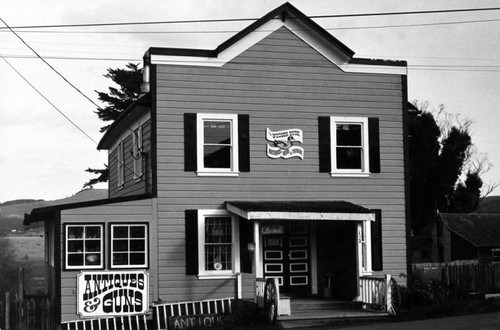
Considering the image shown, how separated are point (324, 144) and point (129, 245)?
635 cm

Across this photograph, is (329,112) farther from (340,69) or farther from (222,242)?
(222,242)

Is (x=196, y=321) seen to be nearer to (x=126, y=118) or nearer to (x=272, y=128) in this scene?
(x=272, y=128)

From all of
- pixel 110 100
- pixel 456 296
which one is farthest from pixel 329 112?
pixel 110 100

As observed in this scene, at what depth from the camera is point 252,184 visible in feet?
78.4

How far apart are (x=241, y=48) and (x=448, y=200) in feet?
122

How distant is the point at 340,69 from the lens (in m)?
24.8

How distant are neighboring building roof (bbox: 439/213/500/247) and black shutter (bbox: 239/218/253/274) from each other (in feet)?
99.9

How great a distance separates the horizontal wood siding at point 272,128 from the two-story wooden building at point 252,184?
3 centimetres

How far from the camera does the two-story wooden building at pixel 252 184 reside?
22.4m

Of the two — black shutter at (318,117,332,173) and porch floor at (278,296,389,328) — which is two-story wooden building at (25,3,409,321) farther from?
porch floor at (278,296,389,328)

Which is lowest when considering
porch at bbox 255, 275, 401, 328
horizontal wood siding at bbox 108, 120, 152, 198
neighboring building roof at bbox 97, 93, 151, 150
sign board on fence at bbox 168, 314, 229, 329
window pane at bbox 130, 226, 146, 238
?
sign board on fence at bbox 168, 314, 229, 329

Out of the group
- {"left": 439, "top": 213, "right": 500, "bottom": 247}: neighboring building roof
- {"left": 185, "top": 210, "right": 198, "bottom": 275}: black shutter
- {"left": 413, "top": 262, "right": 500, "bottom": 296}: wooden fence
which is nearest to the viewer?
{"left": 185, "top": 210, "right": 198, "bottom": 275}: black shutter

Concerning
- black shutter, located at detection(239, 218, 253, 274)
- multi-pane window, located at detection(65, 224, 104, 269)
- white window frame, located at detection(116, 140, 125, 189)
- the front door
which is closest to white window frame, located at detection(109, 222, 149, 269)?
multi-pane window, located at detection(65, 224, 104, 269)

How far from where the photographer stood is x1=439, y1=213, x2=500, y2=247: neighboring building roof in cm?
5119
